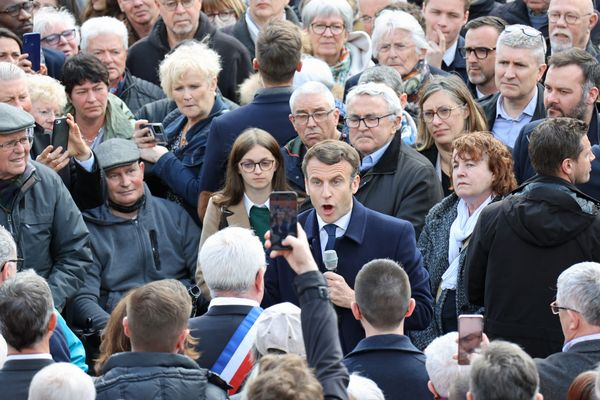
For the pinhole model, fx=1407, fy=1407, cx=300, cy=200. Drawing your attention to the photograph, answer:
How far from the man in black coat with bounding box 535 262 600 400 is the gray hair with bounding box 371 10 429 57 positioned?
411 centimetres

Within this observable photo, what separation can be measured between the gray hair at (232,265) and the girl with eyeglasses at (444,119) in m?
2.77

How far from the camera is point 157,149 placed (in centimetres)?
939

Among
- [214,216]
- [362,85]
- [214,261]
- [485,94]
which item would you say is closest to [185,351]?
[214,261]

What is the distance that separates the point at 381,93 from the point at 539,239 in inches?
69.1

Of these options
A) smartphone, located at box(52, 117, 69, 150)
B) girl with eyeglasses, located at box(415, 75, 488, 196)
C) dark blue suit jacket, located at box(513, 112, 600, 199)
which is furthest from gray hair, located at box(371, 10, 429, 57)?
smartphone, located at box(52, 117, 69, 150)

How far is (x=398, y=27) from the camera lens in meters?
10.2

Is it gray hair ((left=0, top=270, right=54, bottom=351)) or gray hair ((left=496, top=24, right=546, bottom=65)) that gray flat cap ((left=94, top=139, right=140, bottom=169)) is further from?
gray hair ((left=0, top=270, right=54, bottom=351))

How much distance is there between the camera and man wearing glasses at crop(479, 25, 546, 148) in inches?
369

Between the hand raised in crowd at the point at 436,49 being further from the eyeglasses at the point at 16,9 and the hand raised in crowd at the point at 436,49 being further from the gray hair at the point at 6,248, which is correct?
the gray hair at the point at 6,248

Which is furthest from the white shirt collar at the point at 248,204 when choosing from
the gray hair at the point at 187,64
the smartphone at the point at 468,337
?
the smartphone at the point at 468,337

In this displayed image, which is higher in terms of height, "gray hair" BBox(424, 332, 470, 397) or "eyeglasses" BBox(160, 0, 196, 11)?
"eyeglasses" BBox(160, 0, 196, 11)

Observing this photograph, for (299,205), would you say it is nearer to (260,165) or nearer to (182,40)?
(260,165)

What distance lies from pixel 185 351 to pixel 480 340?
4.33 ft

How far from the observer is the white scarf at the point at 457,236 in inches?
317
